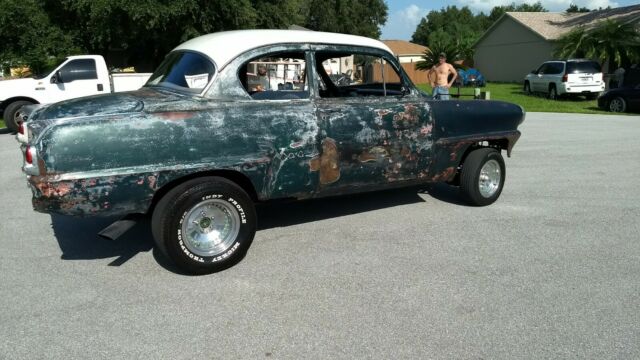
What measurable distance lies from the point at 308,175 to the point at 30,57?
19.4 m

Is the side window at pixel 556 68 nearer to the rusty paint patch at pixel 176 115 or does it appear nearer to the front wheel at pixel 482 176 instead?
the front wheel at pixel 482 176

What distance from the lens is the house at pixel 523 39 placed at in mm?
36156

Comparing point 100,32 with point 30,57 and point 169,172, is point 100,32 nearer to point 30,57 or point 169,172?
point 30,57

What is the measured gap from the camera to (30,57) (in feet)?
65.0

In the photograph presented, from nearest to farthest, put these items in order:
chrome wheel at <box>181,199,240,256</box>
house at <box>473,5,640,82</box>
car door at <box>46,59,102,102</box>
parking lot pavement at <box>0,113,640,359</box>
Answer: parking lot pavement at <box>0,113,640,359</box>, chrome wheel at <box>181,199,240,256</box>, car door at <box>46,59,102,102</box>, house at <box>473,5,640,82</box>

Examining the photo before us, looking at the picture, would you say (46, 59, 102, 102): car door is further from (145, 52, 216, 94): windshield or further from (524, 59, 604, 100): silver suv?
(524, 59, 604, 100): silver suv

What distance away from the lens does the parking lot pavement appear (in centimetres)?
319

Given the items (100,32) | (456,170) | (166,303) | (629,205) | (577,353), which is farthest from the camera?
(100,32)

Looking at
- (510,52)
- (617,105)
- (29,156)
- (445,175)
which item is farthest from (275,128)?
(510,52)

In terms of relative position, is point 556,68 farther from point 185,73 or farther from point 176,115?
point 176,115

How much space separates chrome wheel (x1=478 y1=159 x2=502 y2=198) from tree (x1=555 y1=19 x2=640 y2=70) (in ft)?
85.0

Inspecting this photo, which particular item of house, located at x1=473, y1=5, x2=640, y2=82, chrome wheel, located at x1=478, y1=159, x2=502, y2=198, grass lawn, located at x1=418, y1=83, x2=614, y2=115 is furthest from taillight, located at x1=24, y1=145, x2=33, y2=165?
house, located at x1=473, y1=5, x2=640, y2=82

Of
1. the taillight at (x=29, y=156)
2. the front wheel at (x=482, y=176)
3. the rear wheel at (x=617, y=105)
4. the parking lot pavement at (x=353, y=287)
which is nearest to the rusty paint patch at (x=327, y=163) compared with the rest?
the parking lot pavement at (x=353, y=287)

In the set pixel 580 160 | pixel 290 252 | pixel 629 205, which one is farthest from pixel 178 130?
pixel 580 160
